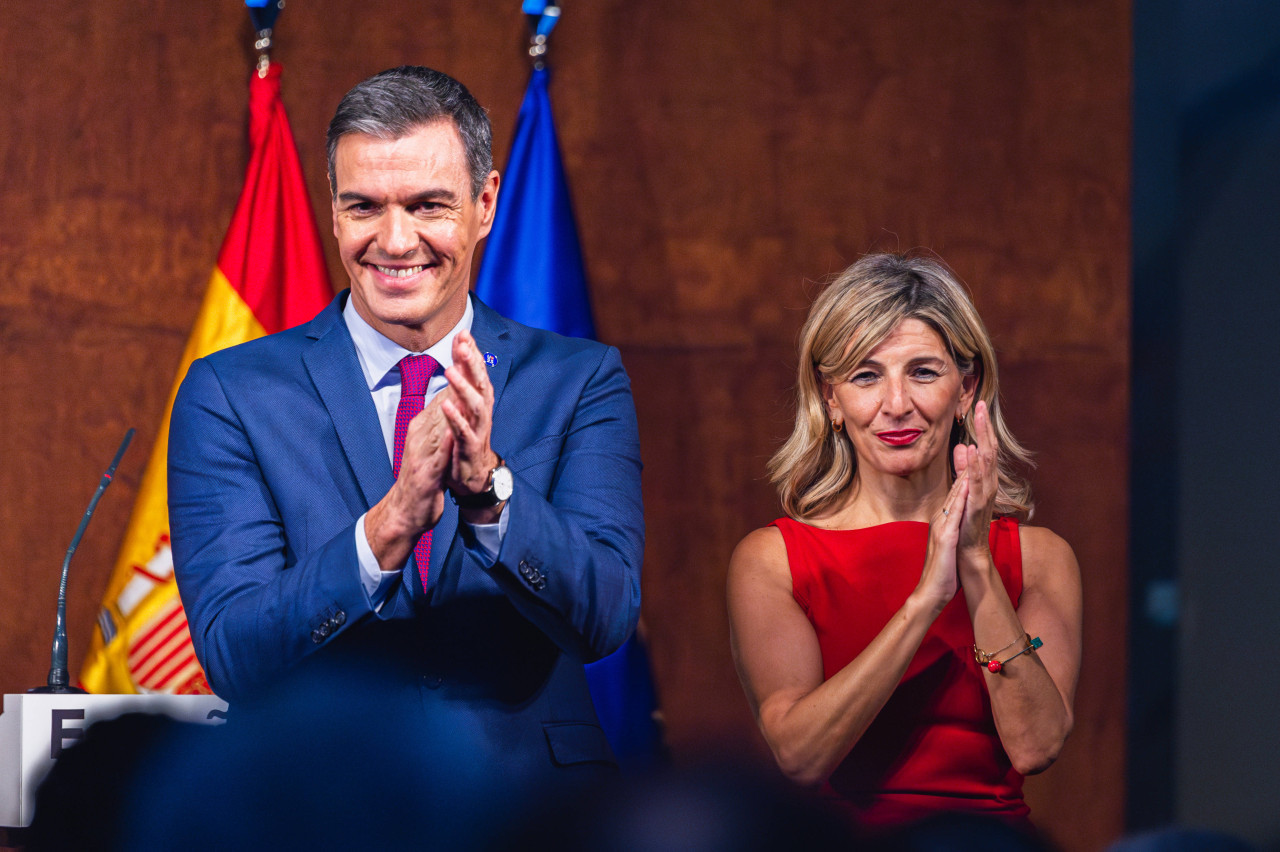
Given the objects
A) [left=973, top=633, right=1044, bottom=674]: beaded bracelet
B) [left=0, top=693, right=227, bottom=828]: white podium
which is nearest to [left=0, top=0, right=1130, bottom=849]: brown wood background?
[left=0, top=693, right=227, bottom=828]: white podium

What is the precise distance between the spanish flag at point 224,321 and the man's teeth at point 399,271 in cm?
125

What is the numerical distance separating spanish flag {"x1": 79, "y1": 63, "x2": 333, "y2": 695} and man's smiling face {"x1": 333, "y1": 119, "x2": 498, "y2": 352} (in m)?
1.23

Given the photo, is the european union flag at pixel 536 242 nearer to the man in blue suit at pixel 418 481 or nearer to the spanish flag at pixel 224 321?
the spanish flag at pixel 224 321

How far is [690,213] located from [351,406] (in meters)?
1.74

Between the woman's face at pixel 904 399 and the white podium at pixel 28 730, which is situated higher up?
the woman's face at pixel 904 399

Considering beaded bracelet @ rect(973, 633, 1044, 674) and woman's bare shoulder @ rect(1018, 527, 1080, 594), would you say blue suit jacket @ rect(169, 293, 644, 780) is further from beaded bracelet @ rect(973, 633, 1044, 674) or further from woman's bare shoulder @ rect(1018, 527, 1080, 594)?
woman's bare shoulder @ rect(1018, 527, 1080, 594)

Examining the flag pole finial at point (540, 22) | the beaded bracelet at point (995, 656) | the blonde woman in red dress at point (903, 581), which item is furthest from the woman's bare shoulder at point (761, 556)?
the flag pole finial at point (540, 22)

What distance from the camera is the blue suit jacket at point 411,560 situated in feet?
5.02

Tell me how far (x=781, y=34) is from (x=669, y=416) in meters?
1.04

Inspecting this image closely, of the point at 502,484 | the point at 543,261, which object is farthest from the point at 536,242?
the point at 502,484

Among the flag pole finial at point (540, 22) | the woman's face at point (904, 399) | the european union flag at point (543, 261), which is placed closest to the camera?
the woman's face at point (904, 399)

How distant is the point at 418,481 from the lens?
146cm

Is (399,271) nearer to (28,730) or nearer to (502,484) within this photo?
(502,484)

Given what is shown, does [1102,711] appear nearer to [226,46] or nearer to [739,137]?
[739,137]
